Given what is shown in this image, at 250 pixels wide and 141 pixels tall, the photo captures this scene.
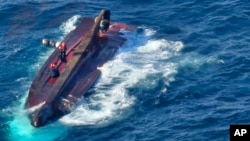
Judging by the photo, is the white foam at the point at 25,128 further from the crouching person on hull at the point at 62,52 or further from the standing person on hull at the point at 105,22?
the standing person on hull at the point at 105,22

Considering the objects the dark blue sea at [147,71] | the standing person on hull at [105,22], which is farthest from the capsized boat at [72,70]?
the dark blue sea at [147,71]

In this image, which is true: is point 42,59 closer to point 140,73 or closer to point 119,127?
point 140,73

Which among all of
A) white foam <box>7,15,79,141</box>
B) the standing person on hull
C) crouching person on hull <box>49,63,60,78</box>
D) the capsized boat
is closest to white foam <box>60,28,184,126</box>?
the capsized boat

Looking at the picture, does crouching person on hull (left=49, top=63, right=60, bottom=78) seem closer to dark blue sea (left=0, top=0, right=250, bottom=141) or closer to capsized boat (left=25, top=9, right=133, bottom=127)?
capsized boat (left=25, top=9, right=133, bottom=127)

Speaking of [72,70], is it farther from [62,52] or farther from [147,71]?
[147,71]

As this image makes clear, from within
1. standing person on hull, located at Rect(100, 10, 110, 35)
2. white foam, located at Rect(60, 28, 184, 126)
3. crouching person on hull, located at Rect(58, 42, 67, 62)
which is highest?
standing person on hull, located at Rect(100, 10, 110, 35)

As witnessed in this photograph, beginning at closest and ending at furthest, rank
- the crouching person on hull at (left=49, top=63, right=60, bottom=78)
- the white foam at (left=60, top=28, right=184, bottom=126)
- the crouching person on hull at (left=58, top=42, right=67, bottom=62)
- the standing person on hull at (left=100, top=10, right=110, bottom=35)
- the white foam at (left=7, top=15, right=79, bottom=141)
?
1. the white foam at (left=7, top=15, right=79, bottom=141)
2. the white foam at (left=60, top=28, right=184, bottom=126)
3. the crouching person on hull at (left=49, top=63, right=60, bottom=78)
4. the crouching person on hull at (left=58, top=42, right=67, bottom=62)
5. the standing person on hull at (left=100, top=10, right=110, bottom=35)

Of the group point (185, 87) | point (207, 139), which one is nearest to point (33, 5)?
point (185, 87)
